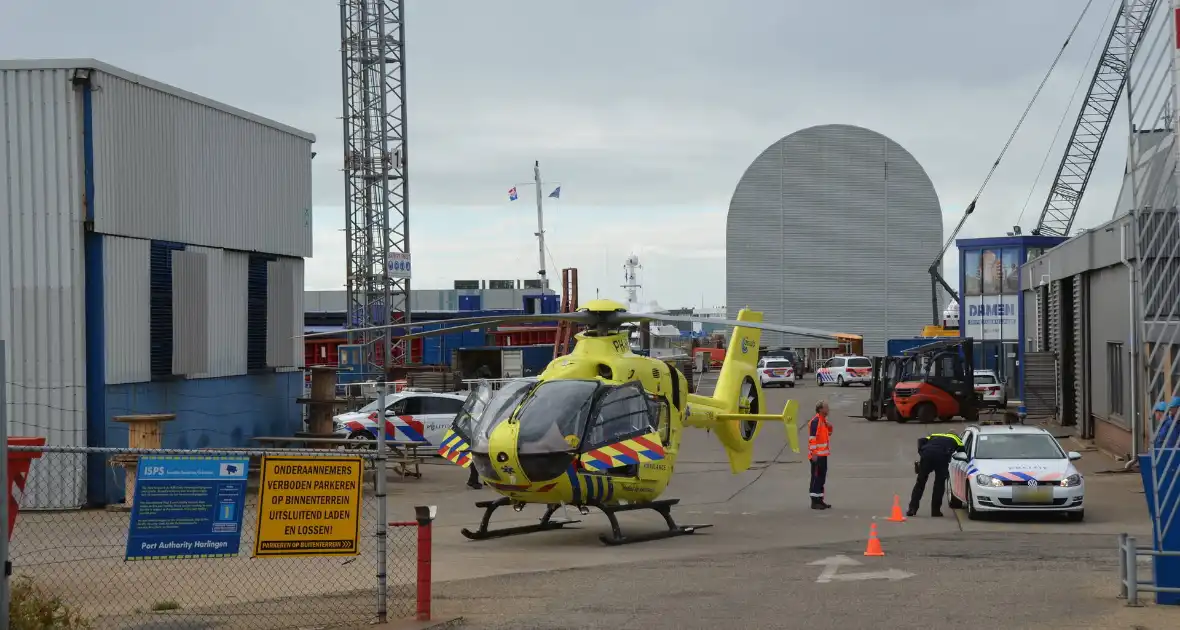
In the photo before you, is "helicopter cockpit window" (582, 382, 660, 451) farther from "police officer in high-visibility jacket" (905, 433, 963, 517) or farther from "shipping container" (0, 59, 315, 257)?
"shipping container" (0, 59, 315, 257)

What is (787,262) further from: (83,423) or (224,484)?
(224,484)

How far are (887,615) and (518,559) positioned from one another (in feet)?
16.6

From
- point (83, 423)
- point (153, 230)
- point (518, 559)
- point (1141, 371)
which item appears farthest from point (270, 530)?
point (1141, 371)

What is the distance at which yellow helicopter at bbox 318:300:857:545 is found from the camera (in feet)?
50.2

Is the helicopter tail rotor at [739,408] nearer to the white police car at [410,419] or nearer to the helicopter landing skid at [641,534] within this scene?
the helicopter landing skid at [641,534]

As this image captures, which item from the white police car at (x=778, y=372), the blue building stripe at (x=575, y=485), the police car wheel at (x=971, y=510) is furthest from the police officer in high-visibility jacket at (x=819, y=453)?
the white police car at (x=778, y=372)

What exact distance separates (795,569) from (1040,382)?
87.1 ft

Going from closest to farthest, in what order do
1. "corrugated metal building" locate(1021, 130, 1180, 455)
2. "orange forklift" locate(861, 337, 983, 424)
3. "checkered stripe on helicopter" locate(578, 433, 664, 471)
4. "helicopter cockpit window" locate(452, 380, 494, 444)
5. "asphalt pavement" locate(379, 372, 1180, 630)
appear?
"asphalt pavement" locate(379, 372, 1180, 630) < "checkered stripe on helicopter" locate(578, 433, 664, 471) < "helicopter cockpit window" locate(452, 380, 494, 444) < "corrugated metal building" locate(1021, 130, 1180, 455) < "orange forklift" locate(861, 337, 983, 424)

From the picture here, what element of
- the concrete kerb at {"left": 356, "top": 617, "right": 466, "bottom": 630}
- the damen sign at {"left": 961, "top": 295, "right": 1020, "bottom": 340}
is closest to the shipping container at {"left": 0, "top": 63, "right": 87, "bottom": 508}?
the concrete kerb at {"left": 356, "top": 617, "right": 466, "bottom": 630}

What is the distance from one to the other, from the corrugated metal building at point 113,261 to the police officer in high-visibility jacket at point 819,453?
330 inches

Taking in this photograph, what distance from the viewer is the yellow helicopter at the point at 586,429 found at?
603 inches

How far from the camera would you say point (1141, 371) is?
2428 centimetres

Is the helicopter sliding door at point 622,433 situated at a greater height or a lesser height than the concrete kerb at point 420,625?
greater

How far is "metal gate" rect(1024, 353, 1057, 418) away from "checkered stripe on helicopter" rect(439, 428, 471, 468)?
2577 cm
